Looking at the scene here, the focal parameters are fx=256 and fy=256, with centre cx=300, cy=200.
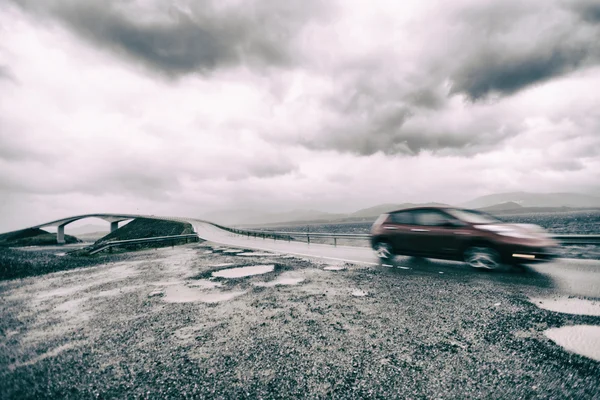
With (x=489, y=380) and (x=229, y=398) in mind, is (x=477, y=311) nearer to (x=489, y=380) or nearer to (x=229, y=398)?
(x=489, y=380)

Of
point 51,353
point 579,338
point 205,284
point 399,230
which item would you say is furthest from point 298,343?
point 399,230

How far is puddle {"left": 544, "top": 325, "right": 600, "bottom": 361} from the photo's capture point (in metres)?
2.79

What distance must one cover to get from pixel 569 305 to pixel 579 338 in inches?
57.5

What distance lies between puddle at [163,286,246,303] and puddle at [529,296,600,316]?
17.7 ft

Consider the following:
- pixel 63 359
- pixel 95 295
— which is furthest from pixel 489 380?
pixel 95 295

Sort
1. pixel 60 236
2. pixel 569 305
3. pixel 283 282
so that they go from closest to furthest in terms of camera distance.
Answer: pixel 569 305
pixel 283 282
pixel 60 236

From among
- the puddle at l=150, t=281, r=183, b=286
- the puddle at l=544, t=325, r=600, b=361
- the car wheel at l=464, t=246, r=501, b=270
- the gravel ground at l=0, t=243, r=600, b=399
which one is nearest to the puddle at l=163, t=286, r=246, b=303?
the gravel ground at l=0, t=243, r=600, b=399

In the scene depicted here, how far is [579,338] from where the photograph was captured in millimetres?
3072

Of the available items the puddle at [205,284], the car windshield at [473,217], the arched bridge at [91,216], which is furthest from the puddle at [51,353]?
the arched bridge at [91,216]

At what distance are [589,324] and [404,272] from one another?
3.67m

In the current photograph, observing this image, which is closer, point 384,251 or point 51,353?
point 51,353

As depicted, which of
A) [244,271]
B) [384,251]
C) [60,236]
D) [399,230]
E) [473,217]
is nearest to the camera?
[473,217]

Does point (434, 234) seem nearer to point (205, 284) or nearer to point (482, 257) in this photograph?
point (482, 257)

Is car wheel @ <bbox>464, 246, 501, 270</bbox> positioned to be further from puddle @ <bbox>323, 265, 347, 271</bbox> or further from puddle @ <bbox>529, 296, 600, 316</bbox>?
puddle @ <bbox>323, 265, 347, 271</bbox>
